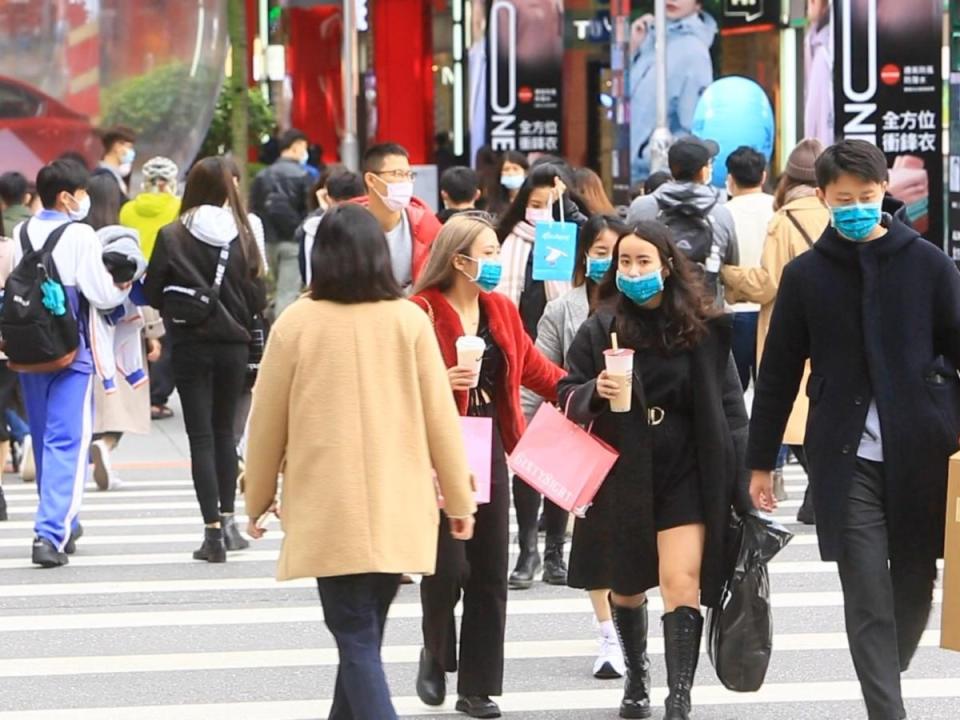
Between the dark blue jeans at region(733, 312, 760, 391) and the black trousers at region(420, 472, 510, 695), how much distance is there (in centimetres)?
549

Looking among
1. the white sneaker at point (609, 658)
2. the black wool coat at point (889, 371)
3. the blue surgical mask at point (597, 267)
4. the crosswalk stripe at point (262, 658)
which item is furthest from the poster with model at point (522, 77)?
the black wool coat at point (889, 371)

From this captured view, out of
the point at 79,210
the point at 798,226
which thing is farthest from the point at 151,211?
the point at 798,226

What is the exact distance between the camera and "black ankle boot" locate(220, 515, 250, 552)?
10617 millimetres

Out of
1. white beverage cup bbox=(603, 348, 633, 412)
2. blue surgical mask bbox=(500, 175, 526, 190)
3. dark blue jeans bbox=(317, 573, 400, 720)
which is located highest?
blue surgical mask bbox=(500, 175, 526, 190)

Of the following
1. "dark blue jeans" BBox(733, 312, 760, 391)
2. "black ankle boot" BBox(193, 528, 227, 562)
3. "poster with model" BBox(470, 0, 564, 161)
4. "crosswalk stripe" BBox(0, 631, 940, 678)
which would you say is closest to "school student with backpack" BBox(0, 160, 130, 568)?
"black ankle boot" BBox(193, 528, 227, 562)

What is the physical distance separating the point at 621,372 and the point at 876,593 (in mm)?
1121

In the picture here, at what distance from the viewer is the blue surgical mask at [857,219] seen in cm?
592

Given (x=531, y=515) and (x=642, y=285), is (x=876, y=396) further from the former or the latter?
(x=531, y=515)

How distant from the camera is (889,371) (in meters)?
5.92

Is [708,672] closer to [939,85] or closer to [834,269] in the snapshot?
[834,269]

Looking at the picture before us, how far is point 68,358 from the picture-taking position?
1012 centimetres

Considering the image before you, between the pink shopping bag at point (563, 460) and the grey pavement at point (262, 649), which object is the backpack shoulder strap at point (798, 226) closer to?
the grey pavement at point (262, 649)

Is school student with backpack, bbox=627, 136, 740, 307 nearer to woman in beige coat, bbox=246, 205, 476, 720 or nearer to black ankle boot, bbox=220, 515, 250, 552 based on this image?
black ankle boot, bbox=220, 515, 250, 552

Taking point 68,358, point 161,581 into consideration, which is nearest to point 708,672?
point 161,581
